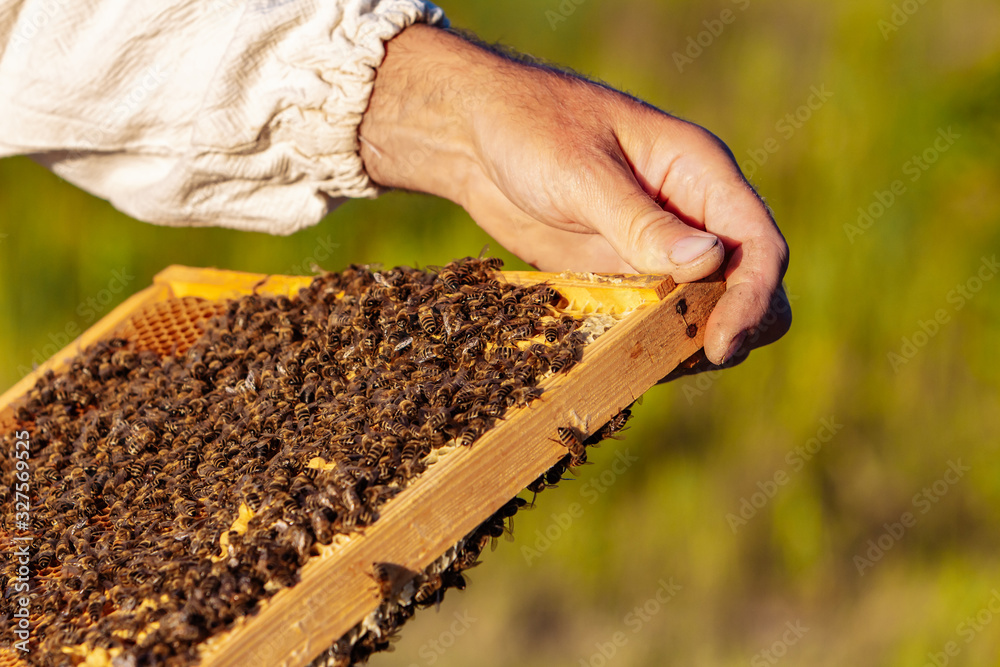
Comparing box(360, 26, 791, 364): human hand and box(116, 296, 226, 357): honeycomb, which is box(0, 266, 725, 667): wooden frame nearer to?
box(360, 26, 791, 364): human hand

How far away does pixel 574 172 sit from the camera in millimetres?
3209

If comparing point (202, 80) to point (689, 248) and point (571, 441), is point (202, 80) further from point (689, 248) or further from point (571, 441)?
point (571, 441)

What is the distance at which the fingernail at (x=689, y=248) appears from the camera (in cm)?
264

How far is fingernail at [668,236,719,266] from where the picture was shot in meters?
2.64

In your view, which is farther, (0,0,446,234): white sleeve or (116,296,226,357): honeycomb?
(116,296,226,357): honeycomb

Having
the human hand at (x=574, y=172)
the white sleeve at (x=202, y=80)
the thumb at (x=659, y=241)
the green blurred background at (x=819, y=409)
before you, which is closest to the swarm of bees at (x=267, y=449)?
the thumb at (x=659, y=241)

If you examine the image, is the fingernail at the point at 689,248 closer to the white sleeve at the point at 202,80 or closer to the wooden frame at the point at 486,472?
the wooden frame at the point at 486,472

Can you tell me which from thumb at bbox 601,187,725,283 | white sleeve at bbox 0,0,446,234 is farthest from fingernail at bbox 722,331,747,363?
white sleeve at bbox 0,0,446,234

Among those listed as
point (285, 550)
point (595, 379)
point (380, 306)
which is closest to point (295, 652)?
point (285, 550)

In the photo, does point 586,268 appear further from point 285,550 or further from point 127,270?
point 127,270

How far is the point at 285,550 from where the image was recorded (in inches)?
83.9

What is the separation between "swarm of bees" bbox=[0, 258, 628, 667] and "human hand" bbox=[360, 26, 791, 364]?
0.51 metres

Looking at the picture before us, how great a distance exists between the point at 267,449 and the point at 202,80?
232cm

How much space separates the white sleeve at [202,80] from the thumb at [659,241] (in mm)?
1800
